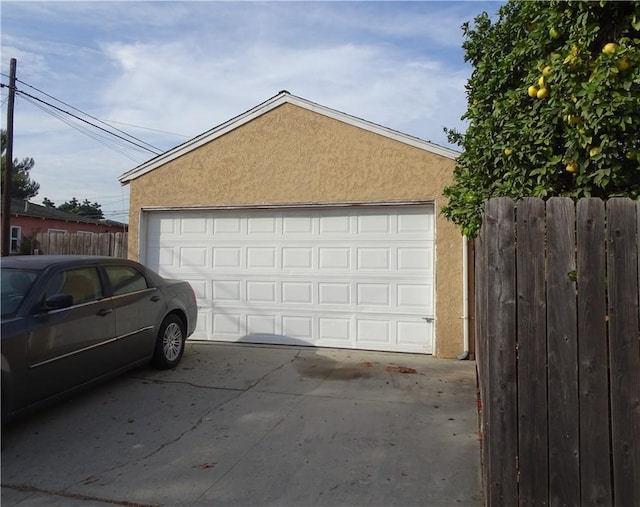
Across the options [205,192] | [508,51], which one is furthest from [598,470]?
[205,192]

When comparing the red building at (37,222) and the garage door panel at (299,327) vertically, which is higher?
the red building at (37,222)

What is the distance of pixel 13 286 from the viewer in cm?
439

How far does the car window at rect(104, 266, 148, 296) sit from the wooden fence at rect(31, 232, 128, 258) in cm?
393

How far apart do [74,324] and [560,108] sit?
4.52 meters

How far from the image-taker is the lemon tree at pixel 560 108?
2.75m

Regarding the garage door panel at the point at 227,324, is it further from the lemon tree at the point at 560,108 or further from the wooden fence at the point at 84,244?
the lemon tree at the point at 560,108

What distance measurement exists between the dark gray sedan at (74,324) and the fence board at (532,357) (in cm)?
385

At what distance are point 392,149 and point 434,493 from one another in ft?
17.7

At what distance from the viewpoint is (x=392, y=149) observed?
746cm

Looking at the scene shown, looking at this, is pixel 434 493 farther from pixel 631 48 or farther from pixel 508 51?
pixel 508 51

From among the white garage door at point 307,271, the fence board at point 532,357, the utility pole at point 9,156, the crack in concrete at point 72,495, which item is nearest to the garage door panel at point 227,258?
the white garage door at point 307,271

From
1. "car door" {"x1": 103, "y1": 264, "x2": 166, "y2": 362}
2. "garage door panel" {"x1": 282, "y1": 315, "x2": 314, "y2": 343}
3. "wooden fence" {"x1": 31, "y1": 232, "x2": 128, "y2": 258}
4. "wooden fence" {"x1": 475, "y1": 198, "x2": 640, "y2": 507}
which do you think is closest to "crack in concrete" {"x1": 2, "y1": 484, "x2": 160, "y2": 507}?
"car door" {"x1": 103, "y1": 264, "x2": 166, "y2": 362}

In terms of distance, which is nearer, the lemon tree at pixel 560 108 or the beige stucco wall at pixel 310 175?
the lemon tree at pixel 560 108

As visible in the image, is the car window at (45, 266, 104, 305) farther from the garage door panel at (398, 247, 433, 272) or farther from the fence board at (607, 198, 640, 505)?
the fence board at (607, 198, 640, 505)
